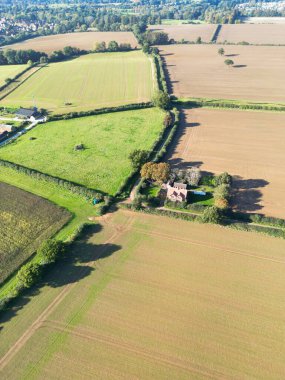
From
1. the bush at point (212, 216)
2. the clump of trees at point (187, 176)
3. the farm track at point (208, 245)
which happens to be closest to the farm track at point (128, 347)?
the farm track at point (208, 245)

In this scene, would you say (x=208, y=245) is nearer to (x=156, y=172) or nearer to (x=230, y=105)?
(x=156, y=172)

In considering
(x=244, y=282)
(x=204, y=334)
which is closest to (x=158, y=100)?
(x=244, y=282)

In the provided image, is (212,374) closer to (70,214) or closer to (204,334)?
(204,334)

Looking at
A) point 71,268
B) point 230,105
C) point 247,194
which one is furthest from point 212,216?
point 230,105

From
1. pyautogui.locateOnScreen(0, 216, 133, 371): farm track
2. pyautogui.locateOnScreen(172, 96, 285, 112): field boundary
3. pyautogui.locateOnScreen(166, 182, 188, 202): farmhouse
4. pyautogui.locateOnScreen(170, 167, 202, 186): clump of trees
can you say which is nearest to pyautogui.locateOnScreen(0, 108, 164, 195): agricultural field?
pyautogui.locateOnScreen(170, 167, 202, 186): clump of trees

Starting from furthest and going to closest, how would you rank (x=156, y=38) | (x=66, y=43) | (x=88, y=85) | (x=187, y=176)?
(x=66, y=43) < (x=156, y=38) < (x=88, y=85) < (x=187, y=176)

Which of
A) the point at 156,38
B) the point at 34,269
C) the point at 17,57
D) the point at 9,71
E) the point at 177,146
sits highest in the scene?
the point at 156,38

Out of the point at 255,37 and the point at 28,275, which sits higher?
the point at 255,37
